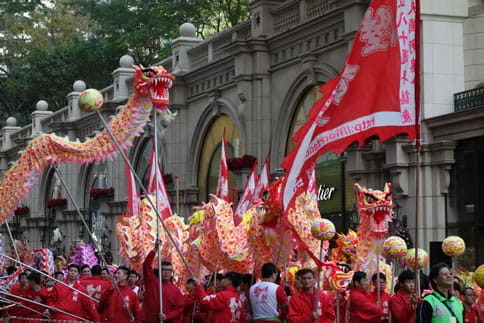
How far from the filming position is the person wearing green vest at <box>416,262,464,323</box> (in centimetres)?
934

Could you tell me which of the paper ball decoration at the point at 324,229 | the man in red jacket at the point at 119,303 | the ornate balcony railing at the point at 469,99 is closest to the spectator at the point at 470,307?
the paper ball decoration at the point at 324,229

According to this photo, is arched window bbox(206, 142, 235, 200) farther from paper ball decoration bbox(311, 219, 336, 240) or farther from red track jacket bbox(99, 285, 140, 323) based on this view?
paper ball decoration bbox(311, 219, 336, 240)

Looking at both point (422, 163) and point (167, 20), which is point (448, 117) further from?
point (167, 20)

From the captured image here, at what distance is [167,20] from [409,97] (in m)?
32.1

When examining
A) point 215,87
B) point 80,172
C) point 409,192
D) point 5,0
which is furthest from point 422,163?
point 5,0

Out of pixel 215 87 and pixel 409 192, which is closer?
pixel 409 192

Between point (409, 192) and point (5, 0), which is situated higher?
point (5, 0)

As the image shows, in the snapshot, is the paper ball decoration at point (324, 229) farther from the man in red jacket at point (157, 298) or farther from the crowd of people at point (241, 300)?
the man in red jacket at point (157, 298)

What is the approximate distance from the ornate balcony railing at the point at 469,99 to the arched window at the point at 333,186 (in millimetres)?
3616

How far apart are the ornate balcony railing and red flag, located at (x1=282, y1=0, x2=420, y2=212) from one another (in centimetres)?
698

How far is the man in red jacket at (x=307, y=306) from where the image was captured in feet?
39.3

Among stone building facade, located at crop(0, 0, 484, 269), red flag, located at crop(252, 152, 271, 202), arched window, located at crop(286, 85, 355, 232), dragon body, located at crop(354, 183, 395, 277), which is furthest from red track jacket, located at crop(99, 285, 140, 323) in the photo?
arched window, located at crop(286, 85, 355, 232)

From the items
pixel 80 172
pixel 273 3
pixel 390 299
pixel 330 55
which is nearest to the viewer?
pixel 390 299

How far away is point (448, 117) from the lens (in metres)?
18.8
